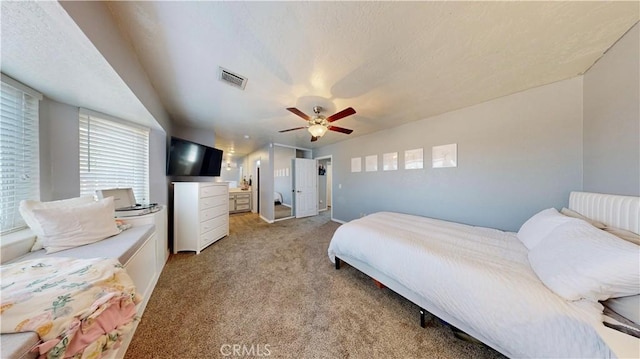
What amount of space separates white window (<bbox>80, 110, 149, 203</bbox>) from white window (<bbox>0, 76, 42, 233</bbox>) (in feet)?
1.18

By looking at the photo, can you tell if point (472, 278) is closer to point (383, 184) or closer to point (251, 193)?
point (383, 184)

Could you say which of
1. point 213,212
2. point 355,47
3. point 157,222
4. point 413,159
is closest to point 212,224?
point 213,212

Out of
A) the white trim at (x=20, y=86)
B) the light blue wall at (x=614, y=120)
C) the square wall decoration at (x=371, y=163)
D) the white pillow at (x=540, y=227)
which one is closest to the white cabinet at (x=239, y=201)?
the square wall decoration at (x=371, y=163)

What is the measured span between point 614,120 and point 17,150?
4.97 m

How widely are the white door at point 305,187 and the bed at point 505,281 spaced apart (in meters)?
3.36

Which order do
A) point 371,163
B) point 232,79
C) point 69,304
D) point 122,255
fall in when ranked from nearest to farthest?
1. point 69,304
2. point 122,255
3. point 232,79
4. point 371,163

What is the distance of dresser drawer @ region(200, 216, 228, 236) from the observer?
2934 millimetres

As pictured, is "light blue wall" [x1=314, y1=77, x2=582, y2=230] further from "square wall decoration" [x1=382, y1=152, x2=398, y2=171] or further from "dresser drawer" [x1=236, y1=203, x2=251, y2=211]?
"dresser drawer" [x1=236, y1=203, x2=251, y2=211]

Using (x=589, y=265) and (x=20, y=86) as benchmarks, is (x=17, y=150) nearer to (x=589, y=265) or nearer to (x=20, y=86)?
(x=20, y=86)

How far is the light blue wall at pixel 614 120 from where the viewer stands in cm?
133

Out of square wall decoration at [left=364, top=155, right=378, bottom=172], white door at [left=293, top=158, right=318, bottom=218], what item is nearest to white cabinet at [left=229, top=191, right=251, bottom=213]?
white door at [left=293, top=158, right=318, bottom=218]

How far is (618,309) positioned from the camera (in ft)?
2.79

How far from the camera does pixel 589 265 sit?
893mm

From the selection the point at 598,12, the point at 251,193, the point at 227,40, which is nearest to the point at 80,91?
the point at 227,40
